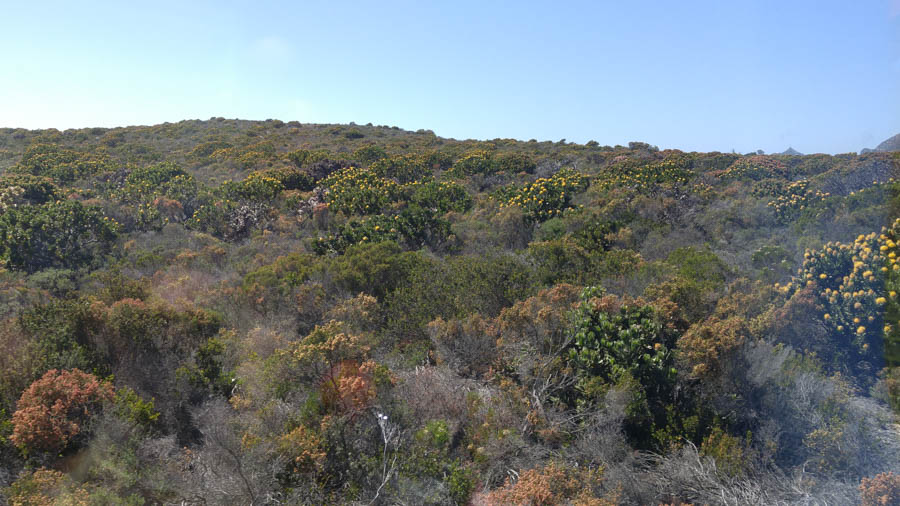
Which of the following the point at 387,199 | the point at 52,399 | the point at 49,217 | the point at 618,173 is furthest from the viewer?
the point at 618,173

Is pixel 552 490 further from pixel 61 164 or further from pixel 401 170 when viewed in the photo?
pixel 61 164

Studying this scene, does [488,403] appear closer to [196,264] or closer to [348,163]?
[196,264]

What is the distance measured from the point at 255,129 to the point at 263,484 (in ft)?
119

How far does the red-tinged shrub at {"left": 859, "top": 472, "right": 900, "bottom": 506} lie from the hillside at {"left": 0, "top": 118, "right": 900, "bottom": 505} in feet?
0.08

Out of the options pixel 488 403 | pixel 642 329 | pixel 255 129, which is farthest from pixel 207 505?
pixel 255 129

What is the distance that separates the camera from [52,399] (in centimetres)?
441

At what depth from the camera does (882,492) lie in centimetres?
338

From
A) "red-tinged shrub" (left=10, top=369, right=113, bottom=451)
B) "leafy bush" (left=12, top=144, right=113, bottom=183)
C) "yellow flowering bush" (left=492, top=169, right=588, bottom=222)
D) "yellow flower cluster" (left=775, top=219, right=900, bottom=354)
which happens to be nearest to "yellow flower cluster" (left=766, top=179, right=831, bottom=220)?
"yellow flowering bush" (left=492, top=169, right=588, bottom=222)

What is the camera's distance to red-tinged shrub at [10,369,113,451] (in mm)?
4074

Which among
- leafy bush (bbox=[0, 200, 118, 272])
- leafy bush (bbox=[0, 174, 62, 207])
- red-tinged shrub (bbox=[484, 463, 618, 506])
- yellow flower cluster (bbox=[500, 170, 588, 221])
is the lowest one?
red-tinged shrub (bbox=[484, 463, 618, 506])

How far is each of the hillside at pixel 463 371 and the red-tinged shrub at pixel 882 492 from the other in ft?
0.08

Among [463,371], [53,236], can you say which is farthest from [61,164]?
[463,371]

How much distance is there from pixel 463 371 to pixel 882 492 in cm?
419

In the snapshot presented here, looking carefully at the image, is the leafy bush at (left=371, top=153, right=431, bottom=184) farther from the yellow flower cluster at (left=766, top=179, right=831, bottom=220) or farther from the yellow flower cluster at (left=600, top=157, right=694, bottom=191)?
the yellow flower cluster at (left=766, top=179, right=831, bottom=220)
